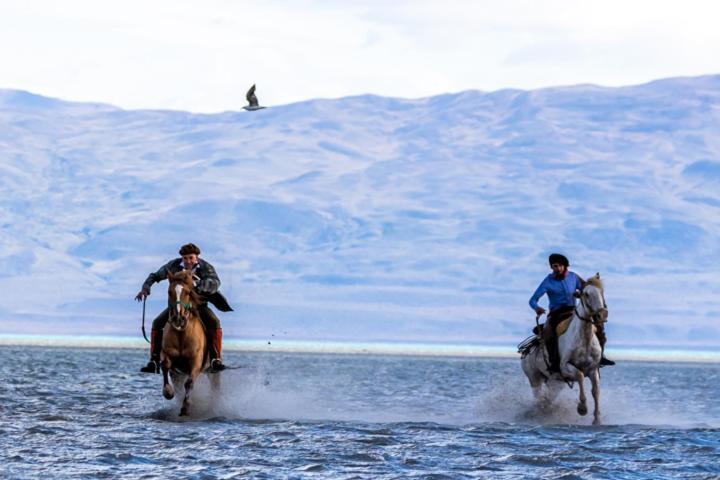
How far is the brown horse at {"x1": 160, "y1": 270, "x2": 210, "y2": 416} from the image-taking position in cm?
2681

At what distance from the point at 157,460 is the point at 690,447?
328 inches

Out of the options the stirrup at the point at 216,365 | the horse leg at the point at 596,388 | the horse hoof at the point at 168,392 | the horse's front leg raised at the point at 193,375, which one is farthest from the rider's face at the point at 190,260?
the horse leg at the point at 596,388

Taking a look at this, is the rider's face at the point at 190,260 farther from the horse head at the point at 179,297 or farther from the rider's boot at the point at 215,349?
the rider's boot at the point at 215,349

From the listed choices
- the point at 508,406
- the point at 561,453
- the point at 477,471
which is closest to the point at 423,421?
the point at 508,406

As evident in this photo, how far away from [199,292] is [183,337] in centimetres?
76

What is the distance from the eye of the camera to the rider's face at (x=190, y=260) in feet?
90.4

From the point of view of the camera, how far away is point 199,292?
27516mm

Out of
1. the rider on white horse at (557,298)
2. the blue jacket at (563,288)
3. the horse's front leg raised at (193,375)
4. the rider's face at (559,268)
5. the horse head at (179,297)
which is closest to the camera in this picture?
the horse head at (179,297)

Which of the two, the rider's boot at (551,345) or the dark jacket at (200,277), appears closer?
the dark jacket at (200,277)

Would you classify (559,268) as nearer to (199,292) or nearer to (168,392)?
(199,292)

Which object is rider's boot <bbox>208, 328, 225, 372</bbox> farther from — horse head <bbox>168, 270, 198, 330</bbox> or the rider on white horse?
the rider on white horse

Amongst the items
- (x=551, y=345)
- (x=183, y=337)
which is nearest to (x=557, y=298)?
(x=551, y=345)

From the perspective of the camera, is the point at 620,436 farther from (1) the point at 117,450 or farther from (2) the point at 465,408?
(2) the point at 465,408

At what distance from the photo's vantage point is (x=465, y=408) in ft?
128
